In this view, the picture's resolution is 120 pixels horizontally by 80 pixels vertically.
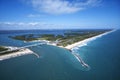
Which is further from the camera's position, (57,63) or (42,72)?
(57,63)

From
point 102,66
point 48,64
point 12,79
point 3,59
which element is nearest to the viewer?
point 12,79

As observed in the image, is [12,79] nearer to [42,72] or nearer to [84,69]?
[42,72]

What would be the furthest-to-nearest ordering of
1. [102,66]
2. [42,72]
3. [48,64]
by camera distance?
[48,64] < [102,66] < [42,72]

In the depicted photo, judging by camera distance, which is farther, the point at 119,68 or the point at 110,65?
the point at 110,65

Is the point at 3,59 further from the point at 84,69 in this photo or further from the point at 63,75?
the point at 84,69

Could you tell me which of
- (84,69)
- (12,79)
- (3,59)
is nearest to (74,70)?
(84,69)

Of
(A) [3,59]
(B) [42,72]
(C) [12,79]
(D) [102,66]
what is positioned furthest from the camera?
(A) [3,59]

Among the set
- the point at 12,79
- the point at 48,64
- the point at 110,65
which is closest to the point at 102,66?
the point at 110,65

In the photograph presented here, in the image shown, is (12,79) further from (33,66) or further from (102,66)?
(102,66)
